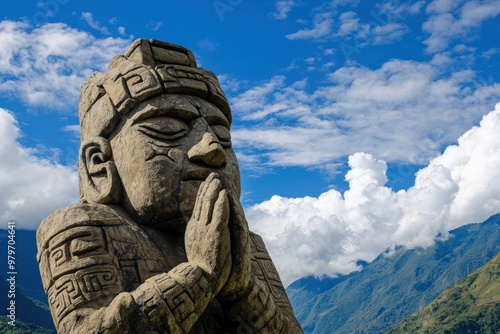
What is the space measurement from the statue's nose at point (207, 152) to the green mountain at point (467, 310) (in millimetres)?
101447

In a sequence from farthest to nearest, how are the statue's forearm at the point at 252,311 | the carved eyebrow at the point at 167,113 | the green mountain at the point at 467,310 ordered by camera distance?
the green mountain at the point at 467,310
the carved eyebrow at the point at 167,113
the statue's forearm at the point at 252,311

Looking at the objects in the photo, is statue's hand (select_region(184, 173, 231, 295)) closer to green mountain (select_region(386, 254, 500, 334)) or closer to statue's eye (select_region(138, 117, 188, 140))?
statue's eye (select_region(138, 117, 188, 140))

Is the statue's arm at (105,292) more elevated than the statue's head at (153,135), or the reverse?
the statue's head at (153,135)

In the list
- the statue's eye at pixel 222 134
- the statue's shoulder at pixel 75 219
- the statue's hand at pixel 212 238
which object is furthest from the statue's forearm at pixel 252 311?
the statue's eye at pixel 222 134

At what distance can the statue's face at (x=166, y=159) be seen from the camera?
19.9 feet

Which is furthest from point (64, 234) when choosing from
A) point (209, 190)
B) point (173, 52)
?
point (173, 52)

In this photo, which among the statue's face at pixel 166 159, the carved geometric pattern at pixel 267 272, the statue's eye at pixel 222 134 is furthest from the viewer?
the statue's eye at pixel 222 134

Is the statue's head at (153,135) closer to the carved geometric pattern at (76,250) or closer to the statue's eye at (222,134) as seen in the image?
the statue's eye at (222,134)

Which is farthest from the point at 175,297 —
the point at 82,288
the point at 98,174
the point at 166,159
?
the point at 98,174

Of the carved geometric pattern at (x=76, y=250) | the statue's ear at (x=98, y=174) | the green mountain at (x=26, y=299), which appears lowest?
the carved geometric pattern at (x=76, y=250)

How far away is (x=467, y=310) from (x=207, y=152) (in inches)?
4526

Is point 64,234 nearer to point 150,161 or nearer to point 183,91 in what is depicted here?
point 150,161

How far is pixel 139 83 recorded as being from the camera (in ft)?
21.7

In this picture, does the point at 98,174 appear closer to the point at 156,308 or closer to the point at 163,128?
the point at 163,128
